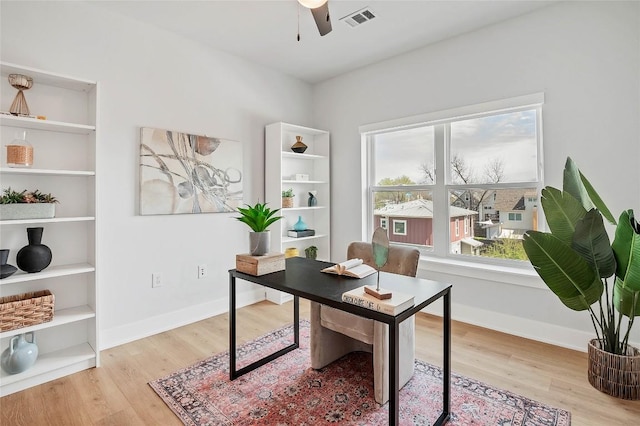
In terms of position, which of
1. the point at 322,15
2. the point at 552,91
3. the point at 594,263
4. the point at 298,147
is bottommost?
the point at 594,263

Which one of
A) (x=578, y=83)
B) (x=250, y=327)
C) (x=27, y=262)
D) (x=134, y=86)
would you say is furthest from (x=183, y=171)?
(x=578, y=83)

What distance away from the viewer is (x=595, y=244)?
1.79 metres

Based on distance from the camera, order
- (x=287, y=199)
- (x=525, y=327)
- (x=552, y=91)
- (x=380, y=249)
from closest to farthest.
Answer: (x=380, y=249) < (x=552, y=91) < (x=525, y=327) < (x=287, y=199)

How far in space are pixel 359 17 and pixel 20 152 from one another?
271 centimetres

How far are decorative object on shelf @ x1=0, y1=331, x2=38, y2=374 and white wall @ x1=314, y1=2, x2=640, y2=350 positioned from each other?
10.6 feet

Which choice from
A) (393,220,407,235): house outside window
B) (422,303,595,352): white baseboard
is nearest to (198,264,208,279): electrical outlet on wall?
(393,220,407,235): house outside window

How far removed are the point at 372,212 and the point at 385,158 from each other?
0.67 m

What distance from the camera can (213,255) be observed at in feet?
10.9

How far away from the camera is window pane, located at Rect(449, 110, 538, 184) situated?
9.22 feet

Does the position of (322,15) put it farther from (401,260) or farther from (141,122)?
(141,122)

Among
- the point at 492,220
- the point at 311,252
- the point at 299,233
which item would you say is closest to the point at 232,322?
the point at 299,233

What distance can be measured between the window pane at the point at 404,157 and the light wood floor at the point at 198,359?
156 centimetres

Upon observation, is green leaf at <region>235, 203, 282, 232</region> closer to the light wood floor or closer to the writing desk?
the writing desk

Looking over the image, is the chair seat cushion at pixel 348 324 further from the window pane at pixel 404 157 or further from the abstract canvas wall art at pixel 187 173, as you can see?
the window pane at pixel 404 157
